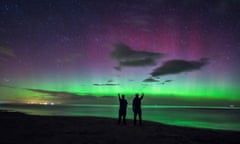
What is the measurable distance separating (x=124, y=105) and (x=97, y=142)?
9.31 metres

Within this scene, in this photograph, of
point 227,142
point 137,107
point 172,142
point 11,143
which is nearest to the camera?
point 11,143

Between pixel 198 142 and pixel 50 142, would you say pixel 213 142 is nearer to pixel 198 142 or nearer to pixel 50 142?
pixel 198 142

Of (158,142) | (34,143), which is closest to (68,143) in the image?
(34,143)

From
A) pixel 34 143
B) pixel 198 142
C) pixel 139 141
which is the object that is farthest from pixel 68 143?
pixel 198 142

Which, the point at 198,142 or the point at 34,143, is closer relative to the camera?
the point at 34,143

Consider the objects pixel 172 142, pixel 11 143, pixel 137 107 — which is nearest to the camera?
pixel 11 143

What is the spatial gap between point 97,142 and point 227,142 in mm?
7914

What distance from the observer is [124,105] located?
2091cm

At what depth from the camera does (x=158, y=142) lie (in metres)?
12.1

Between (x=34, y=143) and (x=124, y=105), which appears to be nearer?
(x=34, y=143)

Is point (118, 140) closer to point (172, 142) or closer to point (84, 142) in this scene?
point (84, 142)

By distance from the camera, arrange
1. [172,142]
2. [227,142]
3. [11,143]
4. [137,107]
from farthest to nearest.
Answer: [137,107]
[227,142]
[172,142]
[11,143]

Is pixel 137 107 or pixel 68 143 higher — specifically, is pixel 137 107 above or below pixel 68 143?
above

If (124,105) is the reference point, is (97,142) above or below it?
below
